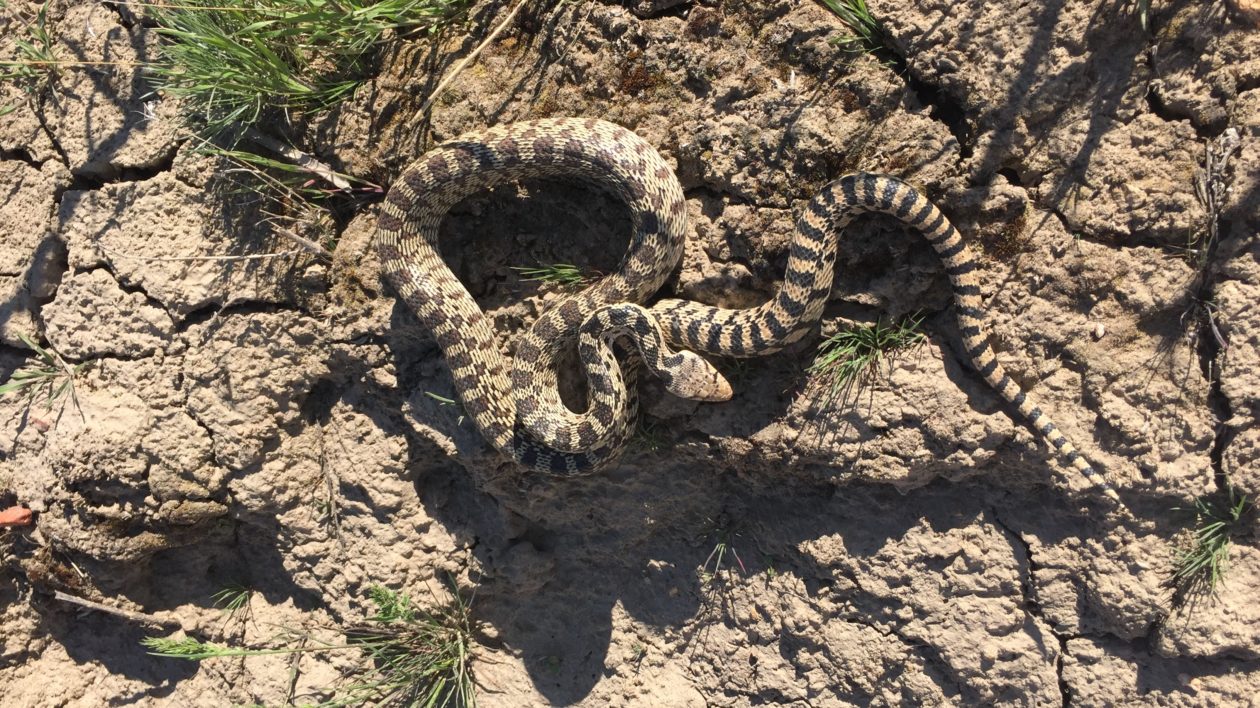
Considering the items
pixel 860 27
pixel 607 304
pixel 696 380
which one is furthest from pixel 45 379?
pixel 860 27

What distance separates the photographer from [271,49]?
12.3 feet

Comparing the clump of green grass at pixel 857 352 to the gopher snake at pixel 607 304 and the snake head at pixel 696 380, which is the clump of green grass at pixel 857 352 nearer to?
the gopher snake at pixel 607 304

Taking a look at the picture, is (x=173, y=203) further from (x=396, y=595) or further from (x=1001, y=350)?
(x=1001, y=350)

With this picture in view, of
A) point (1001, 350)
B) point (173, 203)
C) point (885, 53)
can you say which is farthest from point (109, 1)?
point (1001, 350)

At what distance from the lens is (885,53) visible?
11.0 ft

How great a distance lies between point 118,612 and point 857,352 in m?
4.55

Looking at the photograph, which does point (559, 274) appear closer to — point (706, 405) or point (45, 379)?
point (706, 405)

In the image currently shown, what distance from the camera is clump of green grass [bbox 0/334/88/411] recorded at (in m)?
4.19

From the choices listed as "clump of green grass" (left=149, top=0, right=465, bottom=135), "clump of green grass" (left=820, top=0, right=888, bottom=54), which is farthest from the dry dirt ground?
"clump of green grass" (left=149, top=0, right=465, bottom=135)

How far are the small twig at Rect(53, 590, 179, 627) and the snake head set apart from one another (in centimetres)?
354

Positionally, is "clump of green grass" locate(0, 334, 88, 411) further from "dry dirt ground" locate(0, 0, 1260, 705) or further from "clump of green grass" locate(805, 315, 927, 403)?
"clump of green grass" locate(805, 315, 927, 403)

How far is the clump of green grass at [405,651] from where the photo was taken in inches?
166

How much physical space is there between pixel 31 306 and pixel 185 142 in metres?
1.44

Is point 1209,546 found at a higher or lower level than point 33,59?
lower
